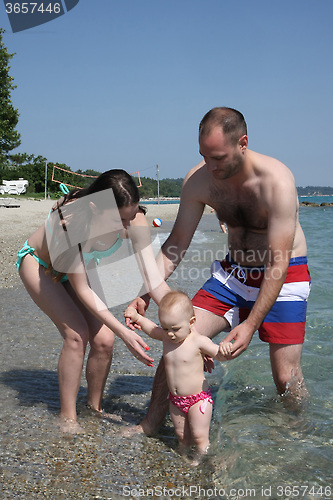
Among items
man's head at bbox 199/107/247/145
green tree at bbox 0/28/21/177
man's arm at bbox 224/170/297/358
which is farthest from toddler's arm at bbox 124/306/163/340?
green tree at bbox 0/28/21/177

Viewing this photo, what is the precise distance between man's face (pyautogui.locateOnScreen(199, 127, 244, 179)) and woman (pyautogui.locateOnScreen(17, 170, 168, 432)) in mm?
564

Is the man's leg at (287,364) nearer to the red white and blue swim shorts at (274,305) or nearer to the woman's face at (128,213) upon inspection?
the red white and blue swim shorts at (274,305)

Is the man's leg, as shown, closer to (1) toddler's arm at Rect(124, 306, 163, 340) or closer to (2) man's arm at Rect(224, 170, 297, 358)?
(2) man's arm at Rect(224, 170, 297, 358)

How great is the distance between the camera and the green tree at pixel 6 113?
29750 mm

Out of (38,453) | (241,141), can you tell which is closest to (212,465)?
(38,453)

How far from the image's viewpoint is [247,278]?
4.02 m

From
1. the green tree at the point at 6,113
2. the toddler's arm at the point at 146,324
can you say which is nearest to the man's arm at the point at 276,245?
the toddler's arm at the point at 146,324

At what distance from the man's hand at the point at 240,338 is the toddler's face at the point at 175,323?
286mm

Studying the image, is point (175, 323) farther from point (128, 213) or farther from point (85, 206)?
point (85, 206)

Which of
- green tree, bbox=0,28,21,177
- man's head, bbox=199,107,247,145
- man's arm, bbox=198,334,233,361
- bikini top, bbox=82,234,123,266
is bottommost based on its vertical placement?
man's arm, bbox=198,334,233,361

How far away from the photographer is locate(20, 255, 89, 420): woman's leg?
364 cm

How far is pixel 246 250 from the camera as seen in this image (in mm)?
3998

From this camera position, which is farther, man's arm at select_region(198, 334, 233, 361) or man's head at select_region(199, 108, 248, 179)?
man's head at select_region(199, 108, 248, 179)

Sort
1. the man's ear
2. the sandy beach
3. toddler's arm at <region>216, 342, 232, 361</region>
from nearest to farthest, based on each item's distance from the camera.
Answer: toddler's arm at <region>216, 342, 232, 361</region>
the man's ear
the sandy beach
